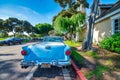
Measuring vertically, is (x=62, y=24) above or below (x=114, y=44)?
above

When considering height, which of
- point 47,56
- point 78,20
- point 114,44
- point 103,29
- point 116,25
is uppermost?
point 78,20

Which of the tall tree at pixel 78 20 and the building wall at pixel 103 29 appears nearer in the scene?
the building wall at pixel 103 29

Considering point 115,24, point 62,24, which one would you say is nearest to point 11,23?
point 62,24

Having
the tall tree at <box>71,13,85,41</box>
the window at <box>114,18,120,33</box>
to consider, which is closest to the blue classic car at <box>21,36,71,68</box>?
the window at <box>114,18,120,33</box>

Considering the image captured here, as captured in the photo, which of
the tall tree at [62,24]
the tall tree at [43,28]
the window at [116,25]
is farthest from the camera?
the tall tree at [43,28]

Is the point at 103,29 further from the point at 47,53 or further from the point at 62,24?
the point at 47,53

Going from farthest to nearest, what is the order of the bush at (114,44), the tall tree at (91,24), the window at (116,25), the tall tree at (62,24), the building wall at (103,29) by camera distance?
1. the tall tree at (62,24)
2. the building wall at (103,29)
3. the window at (116,25)
4. the tall tree at (91,24)
5. the bush at (114,44)

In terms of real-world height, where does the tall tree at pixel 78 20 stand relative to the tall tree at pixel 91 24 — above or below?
above

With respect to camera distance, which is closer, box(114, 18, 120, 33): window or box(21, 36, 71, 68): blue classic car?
box(21, 36, 71, 68): blue classic car

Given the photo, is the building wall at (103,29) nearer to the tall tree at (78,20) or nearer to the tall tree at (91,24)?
the tall tree at (91,24)

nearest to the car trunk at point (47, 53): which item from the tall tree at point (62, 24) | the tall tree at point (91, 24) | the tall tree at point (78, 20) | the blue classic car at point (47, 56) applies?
the blue classic car at point (47, 56)

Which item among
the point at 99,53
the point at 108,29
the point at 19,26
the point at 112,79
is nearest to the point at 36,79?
the point at 112,79

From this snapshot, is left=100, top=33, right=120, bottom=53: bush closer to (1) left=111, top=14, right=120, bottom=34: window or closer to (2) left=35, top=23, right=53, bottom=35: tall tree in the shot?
(1) left=111, top=14, right=120, bottom=34: window

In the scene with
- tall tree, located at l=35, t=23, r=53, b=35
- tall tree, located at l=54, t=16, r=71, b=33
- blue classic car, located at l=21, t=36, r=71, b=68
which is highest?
tall tree, located at l=35, t=23, r=53, b=35
